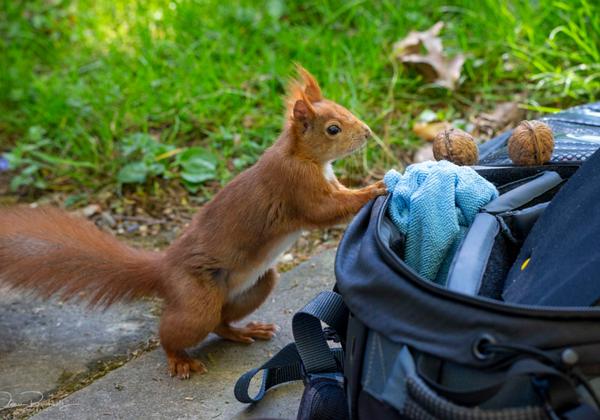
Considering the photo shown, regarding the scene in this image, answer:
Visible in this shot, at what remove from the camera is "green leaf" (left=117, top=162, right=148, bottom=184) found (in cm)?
302

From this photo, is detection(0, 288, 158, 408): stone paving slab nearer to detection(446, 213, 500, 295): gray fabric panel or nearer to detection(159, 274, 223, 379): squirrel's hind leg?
detection(159, 274, 223, 379): squirrel's hind leg

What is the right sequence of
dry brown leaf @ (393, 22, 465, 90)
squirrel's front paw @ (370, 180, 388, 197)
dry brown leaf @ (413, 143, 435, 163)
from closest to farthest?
squirrel's front paw @ (370, 180, 388, 197) < dry brown leaf @ (413, 143, 435, 163) < dry brown leaf @ (393, 22, 465, 90)

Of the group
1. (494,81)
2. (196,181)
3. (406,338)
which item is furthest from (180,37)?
(406,338)

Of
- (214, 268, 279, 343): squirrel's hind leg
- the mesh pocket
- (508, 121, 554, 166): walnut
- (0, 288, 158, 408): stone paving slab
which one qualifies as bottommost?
(0, 288, 158, 408): stone paving slab

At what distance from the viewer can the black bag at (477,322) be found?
1157 mm

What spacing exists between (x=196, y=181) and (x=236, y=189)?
963mm

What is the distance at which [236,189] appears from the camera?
6.73 ft

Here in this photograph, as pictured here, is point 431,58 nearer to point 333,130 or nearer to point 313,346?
point 333,130

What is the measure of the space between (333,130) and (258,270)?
15.6 inches

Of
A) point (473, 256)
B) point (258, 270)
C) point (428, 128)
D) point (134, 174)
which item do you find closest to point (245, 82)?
point (134, 174)

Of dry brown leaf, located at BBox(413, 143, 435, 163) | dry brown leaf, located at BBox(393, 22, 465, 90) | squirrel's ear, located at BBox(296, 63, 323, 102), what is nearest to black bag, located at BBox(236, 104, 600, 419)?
squirrel's ear, located at BBox(296, 63, 323, 102)

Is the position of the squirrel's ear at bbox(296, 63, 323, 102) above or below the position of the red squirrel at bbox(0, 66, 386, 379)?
above

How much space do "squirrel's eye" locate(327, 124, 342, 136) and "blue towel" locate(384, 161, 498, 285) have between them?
0.43m

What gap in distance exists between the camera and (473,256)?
1462 mm
